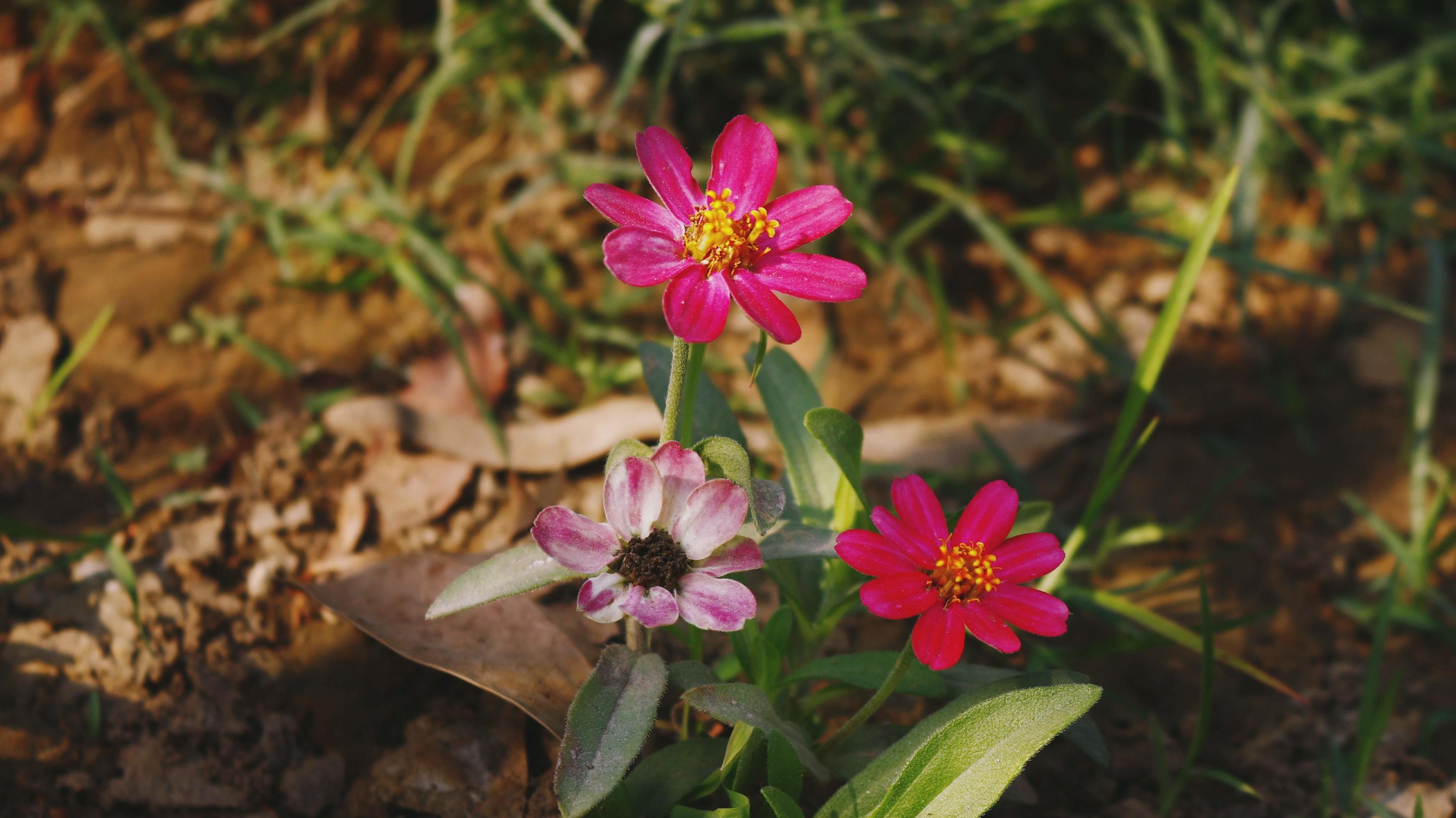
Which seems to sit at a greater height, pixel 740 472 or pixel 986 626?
pixel 740 472

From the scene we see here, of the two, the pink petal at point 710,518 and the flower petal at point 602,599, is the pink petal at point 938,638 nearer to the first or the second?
the pink petal at point 710,518

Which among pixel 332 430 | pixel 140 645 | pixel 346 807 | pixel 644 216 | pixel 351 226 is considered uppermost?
pixel 644 216

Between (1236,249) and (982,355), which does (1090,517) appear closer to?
(982,355)

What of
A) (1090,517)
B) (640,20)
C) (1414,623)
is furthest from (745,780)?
(640,20)

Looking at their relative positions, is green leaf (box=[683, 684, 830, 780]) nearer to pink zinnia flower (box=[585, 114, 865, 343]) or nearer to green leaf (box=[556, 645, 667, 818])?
green leaf (box=[556, 645, 667, 818])

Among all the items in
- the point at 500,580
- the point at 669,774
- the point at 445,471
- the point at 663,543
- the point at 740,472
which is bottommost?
the point at 669,774

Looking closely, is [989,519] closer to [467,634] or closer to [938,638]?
[938,638]

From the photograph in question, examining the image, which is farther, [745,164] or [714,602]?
[745,164]

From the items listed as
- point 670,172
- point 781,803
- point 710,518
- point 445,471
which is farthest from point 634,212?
point 445,471
